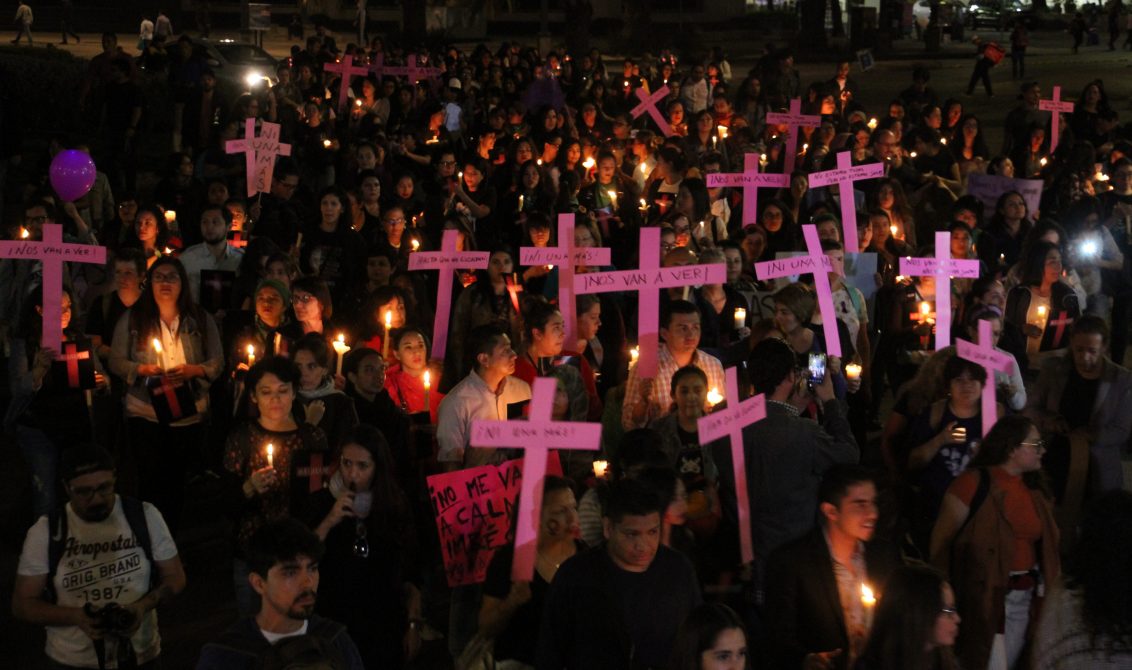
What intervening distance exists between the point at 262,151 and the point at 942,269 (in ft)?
18.9

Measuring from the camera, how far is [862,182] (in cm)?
1352

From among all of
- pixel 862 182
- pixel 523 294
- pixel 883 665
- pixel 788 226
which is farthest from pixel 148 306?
pixel 862 182

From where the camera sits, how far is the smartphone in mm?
7621

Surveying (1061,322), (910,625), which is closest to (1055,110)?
(1061,322)

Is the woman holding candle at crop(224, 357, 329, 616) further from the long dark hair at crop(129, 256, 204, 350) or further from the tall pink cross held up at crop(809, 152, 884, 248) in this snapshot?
the tall pink cross held up at crop(809, 152, 884, 248)

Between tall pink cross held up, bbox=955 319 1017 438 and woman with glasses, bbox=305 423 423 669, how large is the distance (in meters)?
2.80

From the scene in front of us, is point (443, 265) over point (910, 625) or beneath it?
over

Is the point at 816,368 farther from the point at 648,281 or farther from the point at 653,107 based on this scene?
the point at 653,107

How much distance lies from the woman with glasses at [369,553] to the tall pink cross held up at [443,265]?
3.40 m

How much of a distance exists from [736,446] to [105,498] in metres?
2.42

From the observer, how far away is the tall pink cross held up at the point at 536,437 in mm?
5383

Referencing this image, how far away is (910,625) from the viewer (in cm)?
438

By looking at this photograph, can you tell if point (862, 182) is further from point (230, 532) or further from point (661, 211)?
point (230, 532)

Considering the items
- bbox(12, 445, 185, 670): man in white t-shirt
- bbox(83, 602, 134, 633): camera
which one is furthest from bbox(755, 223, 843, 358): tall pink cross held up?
bbox(83, 602, 134, 633): camera
